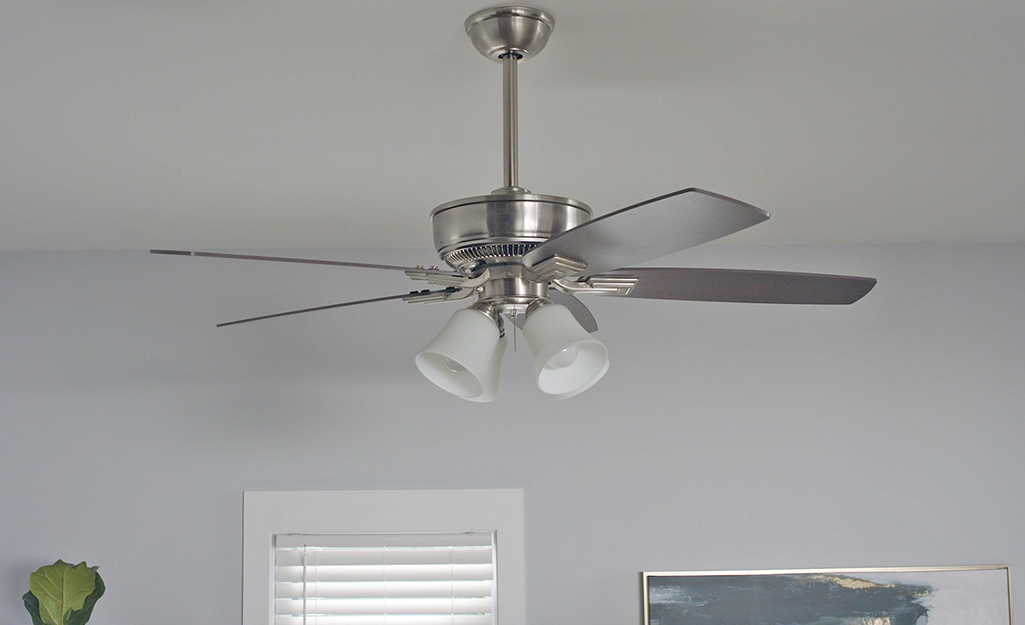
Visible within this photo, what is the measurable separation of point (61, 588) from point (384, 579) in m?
0.91

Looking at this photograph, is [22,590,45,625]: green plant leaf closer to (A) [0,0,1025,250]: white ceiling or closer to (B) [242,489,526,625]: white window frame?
(B) [242,489,526,625]: white window frame

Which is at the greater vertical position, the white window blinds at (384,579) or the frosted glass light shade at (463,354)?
the frosted glass light shade at (463,354)

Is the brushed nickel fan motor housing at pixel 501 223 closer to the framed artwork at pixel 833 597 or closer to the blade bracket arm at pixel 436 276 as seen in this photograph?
the blade bracket arm at pixel 436 276

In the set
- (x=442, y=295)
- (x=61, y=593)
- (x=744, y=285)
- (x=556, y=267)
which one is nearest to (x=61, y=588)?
(x=61, y=593)

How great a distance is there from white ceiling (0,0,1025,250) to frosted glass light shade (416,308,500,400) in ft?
1.54

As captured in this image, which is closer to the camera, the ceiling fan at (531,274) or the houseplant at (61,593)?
the ceiling fan at (531,274)

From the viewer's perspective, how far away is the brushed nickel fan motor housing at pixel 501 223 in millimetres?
1267

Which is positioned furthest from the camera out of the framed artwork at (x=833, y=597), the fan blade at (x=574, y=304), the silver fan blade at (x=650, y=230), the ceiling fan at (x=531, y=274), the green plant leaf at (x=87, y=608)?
the framed artwork at (x=833, y=597)

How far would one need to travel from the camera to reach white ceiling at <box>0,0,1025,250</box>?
4.54 feet

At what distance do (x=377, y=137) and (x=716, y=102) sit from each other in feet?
2.27

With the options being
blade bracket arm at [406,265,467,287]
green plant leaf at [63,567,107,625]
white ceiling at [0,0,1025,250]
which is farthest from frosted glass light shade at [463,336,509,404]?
green plant leaf at [63,567,107,625]

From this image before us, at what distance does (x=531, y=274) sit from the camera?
4.33 ft

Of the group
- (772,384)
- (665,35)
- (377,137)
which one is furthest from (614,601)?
(665,35)

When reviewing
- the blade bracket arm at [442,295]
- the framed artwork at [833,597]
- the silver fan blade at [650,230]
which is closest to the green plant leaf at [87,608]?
the framed artwork at [833,597]
